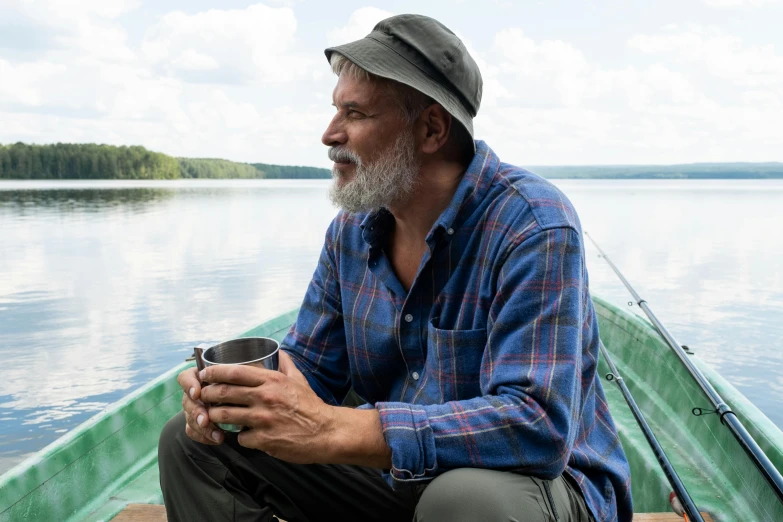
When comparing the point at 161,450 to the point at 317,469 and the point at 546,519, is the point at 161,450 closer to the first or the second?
the point at 317,469

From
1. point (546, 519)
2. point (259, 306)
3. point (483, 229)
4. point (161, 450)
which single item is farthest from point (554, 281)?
point (259, 306)

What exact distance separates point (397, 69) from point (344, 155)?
326 millimetres

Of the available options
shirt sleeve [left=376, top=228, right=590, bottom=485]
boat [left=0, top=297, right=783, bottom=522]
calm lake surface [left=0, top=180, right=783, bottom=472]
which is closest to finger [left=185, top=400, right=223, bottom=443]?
shirt sleeve [left=376, top=228, right=590, bottom=485]

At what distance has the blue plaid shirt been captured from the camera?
1.46 m

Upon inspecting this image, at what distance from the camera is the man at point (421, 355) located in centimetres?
146

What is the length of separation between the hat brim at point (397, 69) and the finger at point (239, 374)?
914mm

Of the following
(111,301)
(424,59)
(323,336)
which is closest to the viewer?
(424,59)

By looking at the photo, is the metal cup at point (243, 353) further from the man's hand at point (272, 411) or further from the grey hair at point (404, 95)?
the grey hair at point (404, 95)

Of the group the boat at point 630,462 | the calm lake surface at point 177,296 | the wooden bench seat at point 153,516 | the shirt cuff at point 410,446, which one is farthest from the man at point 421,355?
the calm lake surface at point 177,296

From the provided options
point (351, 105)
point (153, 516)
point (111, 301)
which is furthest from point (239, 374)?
point (111, 301)

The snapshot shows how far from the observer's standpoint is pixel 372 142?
Answer: 1952mm

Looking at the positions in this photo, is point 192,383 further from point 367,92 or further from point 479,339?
point 367,92

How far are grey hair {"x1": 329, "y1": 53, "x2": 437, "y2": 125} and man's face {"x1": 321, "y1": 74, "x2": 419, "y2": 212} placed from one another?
1cm

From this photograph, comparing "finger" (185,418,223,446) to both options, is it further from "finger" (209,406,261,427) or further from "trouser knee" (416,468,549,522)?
"trouser knee" (416,468,549,522)
